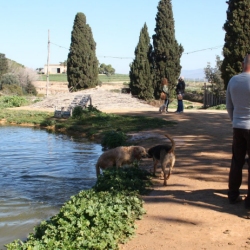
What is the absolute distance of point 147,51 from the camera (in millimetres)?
39156

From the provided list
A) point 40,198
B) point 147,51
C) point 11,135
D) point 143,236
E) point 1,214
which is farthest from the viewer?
point 147,51

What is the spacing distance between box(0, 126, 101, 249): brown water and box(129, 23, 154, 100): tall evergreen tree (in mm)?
18786

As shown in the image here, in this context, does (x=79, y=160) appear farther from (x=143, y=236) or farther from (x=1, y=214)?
(x=143, y=236)

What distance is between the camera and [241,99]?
19.8 ft

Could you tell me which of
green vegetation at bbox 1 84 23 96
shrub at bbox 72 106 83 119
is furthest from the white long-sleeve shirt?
green vegetation at bbox 1 84 23 96

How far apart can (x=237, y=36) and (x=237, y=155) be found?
23.2m

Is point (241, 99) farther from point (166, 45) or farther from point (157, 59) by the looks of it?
point (157, 59)

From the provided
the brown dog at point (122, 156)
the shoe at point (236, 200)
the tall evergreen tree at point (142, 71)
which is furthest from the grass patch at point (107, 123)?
the tall evergreen tree at point (142, 71)

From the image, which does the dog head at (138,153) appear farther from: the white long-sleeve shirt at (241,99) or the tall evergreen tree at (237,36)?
the tall evergreen tree at (237,36)

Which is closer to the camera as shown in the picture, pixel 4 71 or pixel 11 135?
pixel 11 135

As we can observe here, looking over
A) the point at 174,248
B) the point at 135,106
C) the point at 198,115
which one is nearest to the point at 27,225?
the point at 174,248

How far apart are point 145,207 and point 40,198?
137 inches

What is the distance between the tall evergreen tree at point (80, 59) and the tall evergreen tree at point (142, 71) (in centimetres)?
546

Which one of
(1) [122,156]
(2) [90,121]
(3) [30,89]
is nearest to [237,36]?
(2) [90,121]
